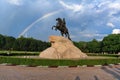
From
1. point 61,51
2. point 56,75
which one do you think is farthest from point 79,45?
point 56,75

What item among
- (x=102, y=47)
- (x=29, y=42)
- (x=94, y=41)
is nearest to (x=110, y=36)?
(x=102, y=47)

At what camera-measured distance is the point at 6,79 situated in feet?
50.2

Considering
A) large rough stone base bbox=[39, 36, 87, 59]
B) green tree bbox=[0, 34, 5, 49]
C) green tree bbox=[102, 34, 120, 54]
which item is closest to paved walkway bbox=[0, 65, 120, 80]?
large rough stone base bbox=[39, 36, 87, 59]

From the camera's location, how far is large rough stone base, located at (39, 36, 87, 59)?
3853 centimetres

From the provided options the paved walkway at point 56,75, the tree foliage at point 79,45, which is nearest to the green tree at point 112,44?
the tree foliage at point 79,45

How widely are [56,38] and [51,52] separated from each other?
2.05 metres

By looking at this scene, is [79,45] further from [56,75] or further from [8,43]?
[56,75]

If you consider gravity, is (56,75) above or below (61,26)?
below

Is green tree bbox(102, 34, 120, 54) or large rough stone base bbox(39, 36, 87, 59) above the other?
green tree bbox(102, 34, 120, 54)

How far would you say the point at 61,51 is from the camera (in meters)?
38.7

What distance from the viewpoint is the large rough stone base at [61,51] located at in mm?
38531

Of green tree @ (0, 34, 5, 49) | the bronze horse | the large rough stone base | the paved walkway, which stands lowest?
the paved walkway

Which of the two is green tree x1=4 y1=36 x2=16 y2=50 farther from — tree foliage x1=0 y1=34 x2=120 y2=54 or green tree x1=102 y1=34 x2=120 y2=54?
green tree x1=102 y1=34 x2=120 y2=54

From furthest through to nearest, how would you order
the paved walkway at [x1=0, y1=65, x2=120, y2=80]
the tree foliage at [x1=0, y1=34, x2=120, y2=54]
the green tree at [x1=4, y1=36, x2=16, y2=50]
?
the green tree at [x1=4, y1=36, x2=16, y2=50], the tree foliage at [x1=0, y1=34, x2=120, y2=54], the paved walkway at [x1=0, y1=65, x2=120, y2=80]
